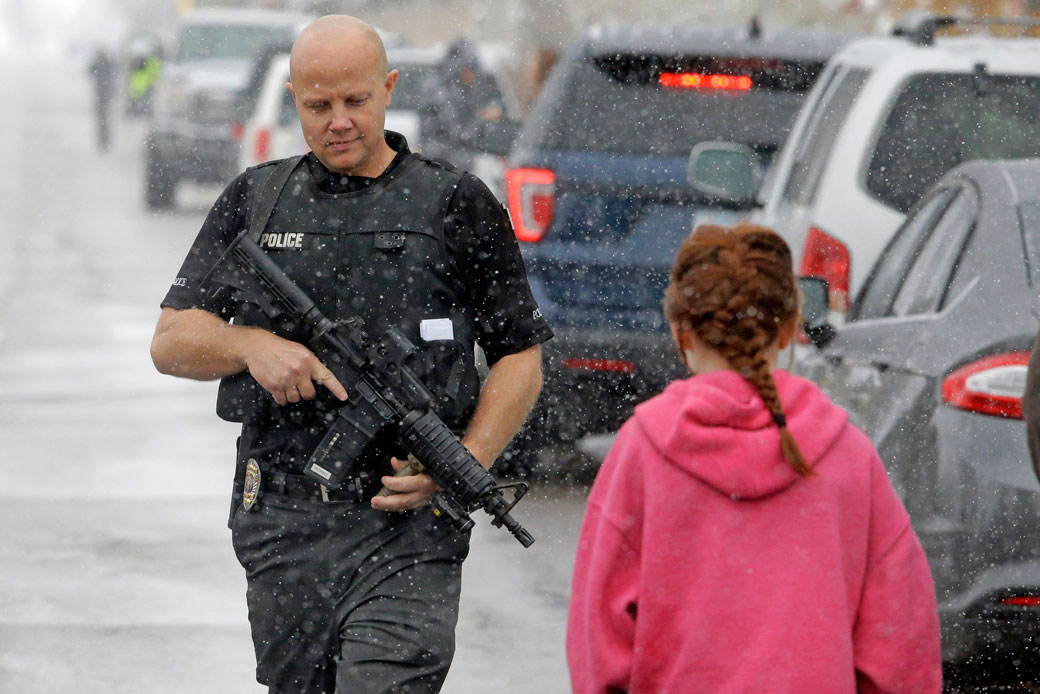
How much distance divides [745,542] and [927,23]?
573cm

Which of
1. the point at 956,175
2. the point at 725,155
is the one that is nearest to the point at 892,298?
the point at 956,175

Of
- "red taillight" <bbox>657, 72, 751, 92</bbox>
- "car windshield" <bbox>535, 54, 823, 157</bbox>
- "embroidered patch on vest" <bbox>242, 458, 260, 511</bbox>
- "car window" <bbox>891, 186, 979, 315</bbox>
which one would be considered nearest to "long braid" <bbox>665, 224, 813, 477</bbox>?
"embroidered patch on vest" <bbox>242, 458, 260, 511</bbox>

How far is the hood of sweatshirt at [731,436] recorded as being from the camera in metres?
2.62

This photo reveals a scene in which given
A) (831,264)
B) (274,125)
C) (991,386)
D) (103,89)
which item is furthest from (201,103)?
(991,386)

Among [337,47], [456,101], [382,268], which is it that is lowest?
[456,101]

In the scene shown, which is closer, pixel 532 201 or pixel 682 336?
pixel 682 336

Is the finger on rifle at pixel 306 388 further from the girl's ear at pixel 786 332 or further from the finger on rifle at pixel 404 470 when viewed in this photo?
the girl's ear at pixel 786 332

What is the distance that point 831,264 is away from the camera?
7.18m

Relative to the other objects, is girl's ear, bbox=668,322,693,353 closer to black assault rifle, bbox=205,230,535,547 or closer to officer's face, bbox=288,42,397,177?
black assault rifle, bbox=205,230,535,547

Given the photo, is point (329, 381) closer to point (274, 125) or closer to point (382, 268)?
point (382, 268)

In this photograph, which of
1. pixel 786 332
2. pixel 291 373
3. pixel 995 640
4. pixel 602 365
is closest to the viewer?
pixel 786 332

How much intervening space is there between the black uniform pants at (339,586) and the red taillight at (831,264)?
3819 mm

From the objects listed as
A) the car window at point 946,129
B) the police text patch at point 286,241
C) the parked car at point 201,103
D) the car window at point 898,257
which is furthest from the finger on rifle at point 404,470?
the parked car at point 201,103

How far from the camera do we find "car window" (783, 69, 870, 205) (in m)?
7.58
